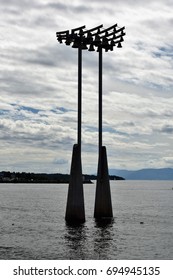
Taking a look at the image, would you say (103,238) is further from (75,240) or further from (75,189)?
(75,189)

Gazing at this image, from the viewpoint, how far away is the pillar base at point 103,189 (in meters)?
56.9

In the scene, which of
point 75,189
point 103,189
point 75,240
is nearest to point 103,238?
point 75,240

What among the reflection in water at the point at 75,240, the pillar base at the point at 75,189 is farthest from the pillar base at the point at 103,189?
the reflection in water at the point at 75,240

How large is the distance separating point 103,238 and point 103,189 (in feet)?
21.0

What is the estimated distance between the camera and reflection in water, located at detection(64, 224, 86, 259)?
141 feet

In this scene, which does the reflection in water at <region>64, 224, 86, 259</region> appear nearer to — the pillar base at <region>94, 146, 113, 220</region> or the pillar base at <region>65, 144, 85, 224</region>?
the pillar base at <region>65, 144, 85, 224</region>

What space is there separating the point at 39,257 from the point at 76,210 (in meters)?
14.1

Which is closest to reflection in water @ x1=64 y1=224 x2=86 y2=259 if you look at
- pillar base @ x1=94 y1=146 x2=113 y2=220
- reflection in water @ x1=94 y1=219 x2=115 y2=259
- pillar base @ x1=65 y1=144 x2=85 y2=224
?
reflection in water @ x1=94 y1=219 x2=115 y2=259

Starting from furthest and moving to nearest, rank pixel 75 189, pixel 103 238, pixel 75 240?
pixel 75 189 < pixel 103 238 < pixel 75 240

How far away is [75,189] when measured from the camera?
177 ft
